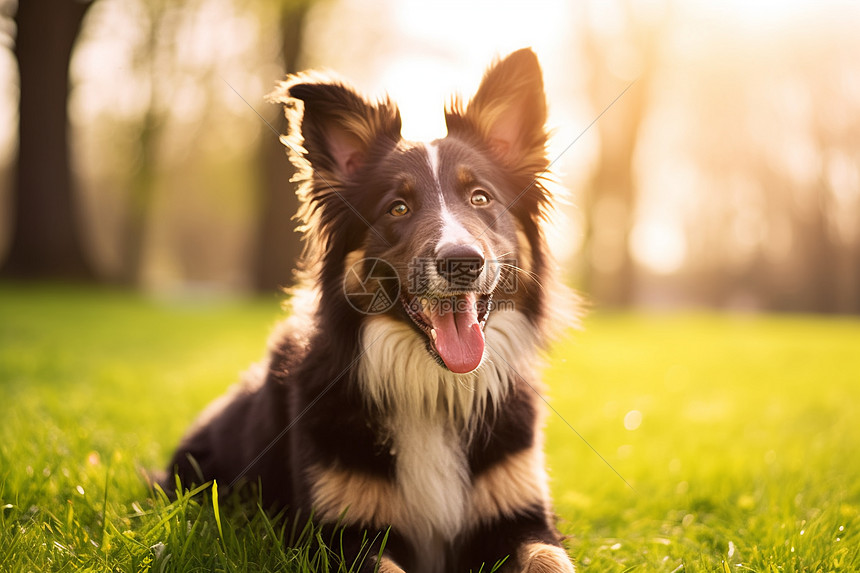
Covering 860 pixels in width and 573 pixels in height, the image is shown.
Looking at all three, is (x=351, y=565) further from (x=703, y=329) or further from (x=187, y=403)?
(x=703, y=329)

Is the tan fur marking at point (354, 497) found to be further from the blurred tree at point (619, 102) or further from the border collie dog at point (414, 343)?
the blurred tree at point (619, 102)

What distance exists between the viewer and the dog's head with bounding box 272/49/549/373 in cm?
345

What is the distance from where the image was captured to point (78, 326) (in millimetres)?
12406

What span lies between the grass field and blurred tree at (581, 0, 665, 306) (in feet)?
36.1

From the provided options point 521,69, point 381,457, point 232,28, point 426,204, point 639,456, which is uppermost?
point 232,28

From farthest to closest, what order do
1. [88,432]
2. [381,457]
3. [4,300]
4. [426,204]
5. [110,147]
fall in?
[110,147] < [4,300] < [88,432] < [426,204] < [381,457]

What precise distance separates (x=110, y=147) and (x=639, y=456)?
26681 millimetres

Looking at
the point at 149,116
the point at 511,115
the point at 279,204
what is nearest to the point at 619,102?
the point at 279,204

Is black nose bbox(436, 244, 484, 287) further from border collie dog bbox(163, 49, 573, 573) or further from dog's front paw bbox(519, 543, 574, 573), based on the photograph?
dog's front paw bbox(519, 543, 574, 573)

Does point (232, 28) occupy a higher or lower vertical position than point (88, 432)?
higher

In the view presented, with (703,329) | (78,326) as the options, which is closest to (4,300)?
(78,326)

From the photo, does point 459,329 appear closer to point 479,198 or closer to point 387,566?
point 479,198

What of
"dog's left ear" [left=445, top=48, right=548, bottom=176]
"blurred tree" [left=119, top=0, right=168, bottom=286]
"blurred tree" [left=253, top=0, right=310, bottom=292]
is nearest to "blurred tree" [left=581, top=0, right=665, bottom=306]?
"blurred tree" [left=253, top=0, right=310, bottom=292]

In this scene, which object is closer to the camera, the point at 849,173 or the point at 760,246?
the point at 849,173
